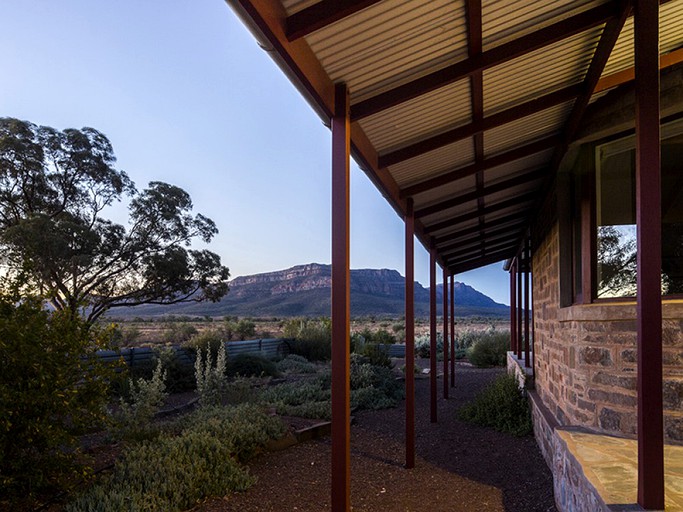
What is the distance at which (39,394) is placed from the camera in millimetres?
3938

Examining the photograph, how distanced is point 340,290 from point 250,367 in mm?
9767

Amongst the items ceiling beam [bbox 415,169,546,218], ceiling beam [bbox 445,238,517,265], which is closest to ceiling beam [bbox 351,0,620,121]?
ceiling beam [bbox 415,169,546,218]

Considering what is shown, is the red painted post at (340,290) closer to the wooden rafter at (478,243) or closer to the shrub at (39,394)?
the shrub at (39,394)

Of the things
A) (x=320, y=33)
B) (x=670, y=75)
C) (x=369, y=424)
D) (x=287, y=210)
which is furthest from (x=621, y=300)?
(x=287, y=210)

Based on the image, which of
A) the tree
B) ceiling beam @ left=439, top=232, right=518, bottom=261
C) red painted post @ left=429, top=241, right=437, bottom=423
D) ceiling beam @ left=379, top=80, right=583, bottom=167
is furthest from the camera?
the tree

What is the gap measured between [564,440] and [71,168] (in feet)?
56.9

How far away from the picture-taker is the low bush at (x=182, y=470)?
12.7ft

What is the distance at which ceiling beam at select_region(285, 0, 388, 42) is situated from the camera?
247 centimetres

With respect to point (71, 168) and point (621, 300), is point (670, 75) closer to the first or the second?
point (621, 300)

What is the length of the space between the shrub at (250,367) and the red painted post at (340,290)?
362 inches

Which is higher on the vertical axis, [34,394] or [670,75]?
[670,75]

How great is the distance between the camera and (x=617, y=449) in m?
3.64

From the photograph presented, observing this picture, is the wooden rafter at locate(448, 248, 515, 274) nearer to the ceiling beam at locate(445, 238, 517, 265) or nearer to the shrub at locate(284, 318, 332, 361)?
the ceiling beam at locate(445, 238, 517, 265)

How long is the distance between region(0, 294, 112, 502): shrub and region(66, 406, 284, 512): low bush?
0.42 metres
